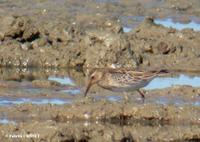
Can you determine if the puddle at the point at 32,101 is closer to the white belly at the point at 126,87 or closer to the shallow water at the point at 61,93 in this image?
the shallow water at the point at 61,93

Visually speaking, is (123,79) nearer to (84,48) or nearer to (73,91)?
(73,91)

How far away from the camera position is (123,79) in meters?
13.2

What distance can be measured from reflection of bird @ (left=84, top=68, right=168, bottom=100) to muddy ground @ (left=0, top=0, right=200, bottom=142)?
0.85 ft

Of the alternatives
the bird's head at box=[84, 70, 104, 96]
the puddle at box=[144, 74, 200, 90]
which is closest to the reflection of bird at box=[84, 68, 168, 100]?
the bird's head at box=[84, 70, 104, 96]

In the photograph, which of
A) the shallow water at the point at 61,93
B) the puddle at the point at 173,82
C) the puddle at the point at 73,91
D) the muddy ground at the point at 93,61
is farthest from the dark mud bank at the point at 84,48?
the puddle at the point at 73,91

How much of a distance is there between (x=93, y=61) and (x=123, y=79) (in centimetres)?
404

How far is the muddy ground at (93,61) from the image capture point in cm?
1144

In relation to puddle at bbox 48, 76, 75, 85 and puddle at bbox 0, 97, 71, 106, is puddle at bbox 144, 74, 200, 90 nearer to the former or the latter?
puddle at bbox 48, 76, 75, 85

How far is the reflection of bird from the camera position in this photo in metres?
13.2

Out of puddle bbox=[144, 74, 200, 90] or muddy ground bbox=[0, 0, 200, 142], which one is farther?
puddle bbox=[144, 74, 200, 90]

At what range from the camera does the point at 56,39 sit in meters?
18.0

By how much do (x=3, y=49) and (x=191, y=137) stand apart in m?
6.60

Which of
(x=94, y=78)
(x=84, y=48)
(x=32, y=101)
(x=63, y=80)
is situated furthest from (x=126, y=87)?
(x=84, y=48)

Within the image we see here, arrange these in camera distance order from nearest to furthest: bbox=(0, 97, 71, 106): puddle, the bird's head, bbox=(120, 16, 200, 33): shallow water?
bbox=(0, 97, 71, 106): puddle < the bird's head < bbox=(120, 16, 200, 33): shallow water
